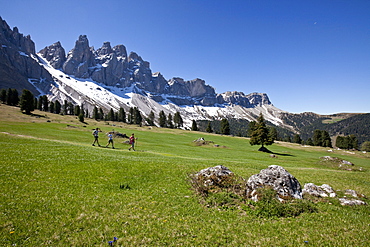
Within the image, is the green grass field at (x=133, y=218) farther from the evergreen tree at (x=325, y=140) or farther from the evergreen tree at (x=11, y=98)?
the evergreen tree at (x=11, y=98)

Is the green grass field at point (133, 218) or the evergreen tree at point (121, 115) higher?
the evergreen tree at point (121, 115)

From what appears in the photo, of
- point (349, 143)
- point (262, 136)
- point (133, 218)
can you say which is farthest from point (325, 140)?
point (133, 218)

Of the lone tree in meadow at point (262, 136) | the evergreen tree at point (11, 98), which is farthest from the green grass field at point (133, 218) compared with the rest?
the evergreen tree at point (11, 98)

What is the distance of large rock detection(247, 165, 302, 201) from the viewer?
513 inches

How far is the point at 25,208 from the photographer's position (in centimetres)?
946

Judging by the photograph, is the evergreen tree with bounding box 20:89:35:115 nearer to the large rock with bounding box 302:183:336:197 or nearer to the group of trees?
the large rock with bounding box 302:183:336:197

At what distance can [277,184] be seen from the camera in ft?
44.0

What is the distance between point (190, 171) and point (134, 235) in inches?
476

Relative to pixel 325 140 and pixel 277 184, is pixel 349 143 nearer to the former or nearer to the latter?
pixel 325 140

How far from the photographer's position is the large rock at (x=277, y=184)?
13.0 meters

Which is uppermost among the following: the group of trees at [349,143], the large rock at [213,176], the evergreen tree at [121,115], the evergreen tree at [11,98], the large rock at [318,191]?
the evergreen tree at [11,98]

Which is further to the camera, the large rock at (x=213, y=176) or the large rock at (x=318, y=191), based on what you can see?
the large rock at (x=213, y=176)

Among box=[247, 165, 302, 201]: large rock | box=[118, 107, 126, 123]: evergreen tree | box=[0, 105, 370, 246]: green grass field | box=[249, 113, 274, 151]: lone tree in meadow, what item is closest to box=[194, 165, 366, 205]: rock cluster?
box=[247, 165, 302, 201]: large rock

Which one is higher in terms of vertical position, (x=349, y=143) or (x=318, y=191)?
(x=318, y=191)
